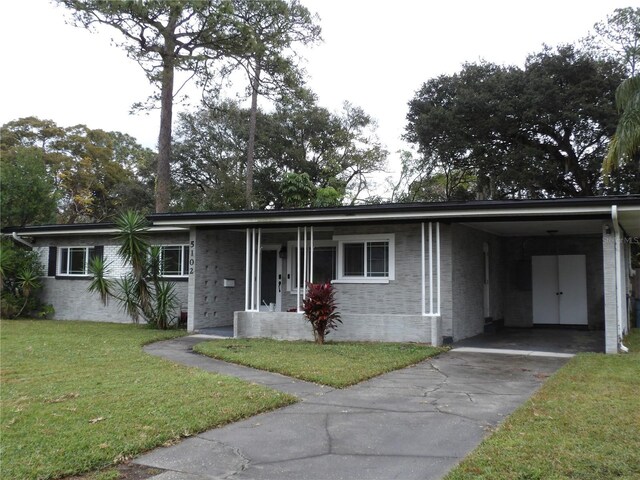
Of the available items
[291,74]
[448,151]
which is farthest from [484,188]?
[291,74]

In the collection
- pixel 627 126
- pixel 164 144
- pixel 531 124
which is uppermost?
pixel 531 124

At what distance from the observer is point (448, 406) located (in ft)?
22.4

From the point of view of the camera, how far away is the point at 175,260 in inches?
666

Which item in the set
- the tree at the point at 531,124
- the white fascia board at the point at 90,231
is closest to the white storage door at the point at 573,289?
the tree at the point at 531,124

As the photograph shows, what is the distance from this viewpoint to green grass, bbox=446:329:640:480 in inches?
175

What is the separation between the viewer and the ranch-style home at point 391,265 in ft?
39.3

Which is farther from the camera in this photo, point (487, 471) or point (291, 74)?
point (291, 74)

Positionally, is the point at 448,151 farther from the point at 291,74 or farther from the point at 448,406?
the point at 448,406

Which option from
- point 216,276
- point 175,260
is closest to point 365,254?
point 216,276

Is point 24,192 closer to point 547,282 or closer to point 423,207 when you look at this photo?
point 423,207

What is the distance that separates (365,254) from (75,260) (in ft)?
34.1

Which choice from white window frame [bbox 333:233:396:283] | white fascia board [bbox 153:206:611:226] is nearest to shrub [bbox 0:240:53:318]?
white fascia board [bbox 153:206:611:226]

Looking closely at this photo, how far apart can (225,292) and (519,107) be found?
58.5 feet

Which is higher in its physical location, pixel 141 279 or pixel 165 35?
pixel 165 35
